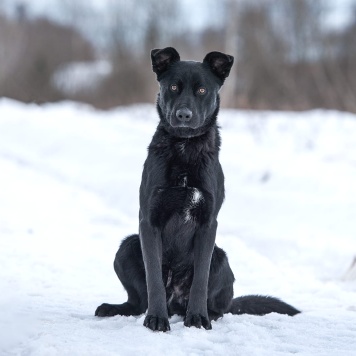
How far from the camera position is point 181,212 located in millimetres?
3537

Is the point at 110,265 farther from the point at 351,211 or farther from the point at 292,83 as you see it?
the point at 292,83

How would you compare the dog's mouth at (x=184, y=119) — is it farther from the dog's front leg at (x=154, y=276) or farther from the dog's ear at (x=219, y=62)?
the dog's front leg at (x=154, y=276)

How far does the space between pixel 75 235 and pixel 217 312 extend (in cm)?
322

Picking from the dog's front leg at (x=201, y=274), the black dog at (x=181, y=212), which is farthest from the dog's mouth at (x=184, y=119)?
the dog's front leg at (x=201, y=274)

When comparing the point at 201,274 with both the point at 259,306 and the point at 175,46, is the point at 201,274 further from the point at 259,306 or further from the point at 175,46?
the point at 175,46

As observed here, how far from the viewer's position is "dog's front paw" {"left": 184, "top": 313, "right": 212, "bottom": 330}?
3.44 meters

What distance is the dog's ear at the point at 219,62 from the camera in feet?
12.6

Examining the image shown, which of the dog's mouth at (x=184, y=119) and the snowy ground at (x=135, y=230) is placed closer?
the snowy ground at (x=135, y=230)

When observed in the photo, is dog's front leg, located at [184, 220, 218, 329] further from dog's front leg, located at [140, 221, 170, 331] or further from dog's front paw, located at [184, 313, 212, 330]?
dog's front leg, located at [140, 221, 170, 331]

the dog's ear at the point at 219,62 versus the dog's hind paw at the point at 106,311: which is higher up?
the dog's ear at the point at 219,62

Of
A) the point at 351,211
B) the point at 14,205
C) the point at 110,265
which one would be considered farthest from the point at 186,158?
the point at 351,211

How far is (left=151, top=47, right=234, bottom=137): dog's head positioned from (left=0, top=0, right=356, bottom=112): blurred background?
56.6ft

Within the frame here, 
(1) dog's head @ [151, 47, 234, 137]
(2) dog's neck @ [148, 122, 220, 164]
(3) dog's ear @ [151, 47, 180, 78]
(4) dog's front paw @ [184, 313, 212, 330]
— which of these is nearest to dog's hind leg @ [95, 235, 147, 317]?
(4) dog's front paw @ [184, 313, 212, 330]

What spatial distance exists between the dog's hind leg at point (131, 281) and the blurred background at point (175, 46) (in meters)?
17.5
